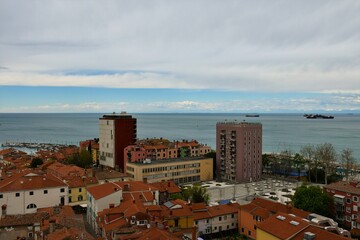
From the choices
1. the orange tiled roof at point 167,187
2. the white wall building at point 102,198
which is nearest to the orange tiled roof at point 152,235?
the white wall building at point 102,198

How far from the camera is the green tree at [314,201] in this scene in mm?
23578

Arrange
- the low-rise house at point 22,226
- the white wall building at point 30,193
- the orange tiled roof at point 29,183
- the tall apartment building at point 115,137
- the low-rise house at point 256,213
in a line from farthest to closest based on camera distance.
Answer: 1. the tall apartment building at point 115,137
2. the orange tiled roof at point 29,183
3. the white wall building at point 30,193
4. the low-rise house at point 256,213
5. the low-rise house at point 22,226

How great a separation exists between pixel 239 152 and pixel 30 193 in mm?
24835

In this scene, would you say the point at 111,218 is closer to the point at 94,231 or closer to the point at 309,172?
the point at 94,231

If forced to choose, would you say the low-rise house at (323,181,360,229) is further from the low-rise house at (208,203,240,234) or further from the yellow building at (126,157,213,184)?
the yellow building at (126,157,213,184)

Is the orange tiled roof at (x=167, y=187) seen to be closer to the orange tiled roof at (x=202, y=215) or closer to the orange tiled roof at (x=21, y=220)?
the orange tiled roof at (x=202, y=215)

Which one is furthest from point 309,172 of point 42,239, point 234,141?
point 42,239

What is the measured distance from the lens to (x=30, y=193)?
79.9 feet

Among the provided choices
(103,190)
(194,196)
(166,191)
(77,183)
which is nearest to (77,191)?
(77,183)

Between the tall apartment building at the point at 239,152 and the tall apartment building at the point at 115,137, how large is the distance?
12.7 metres

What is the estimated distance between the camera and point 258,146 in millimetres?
43344

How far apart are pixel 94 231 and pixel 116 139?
84.8 feet

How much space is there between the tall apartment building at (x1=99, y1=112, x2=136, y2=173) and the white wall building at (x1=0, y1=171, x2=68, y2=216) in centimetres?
2049

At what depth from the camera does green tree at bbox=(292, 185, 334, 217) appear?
23578mm
